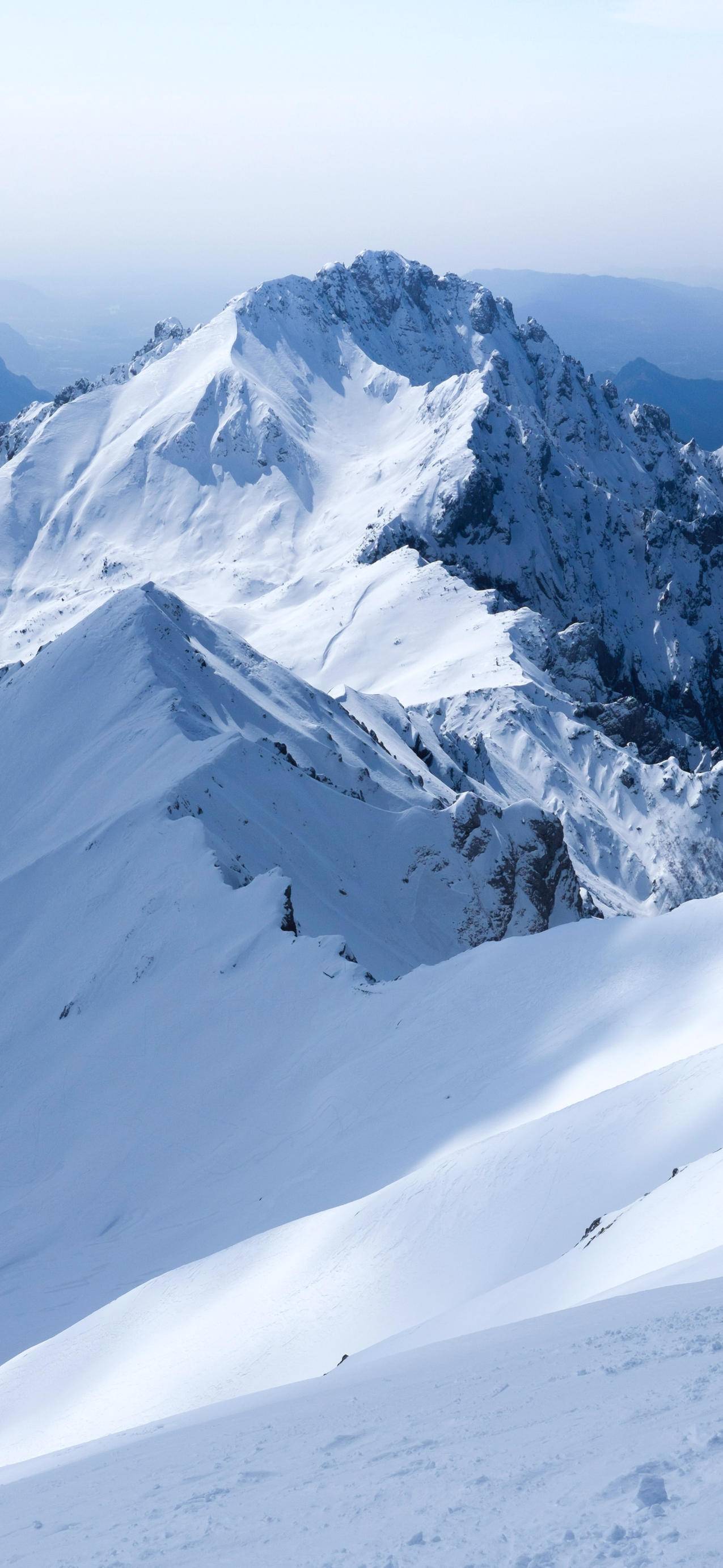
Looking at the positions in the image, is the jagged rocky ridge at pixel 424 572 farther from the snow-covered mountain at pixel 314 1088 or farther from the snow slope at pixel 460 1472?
the snow slope at pixel 460 1472

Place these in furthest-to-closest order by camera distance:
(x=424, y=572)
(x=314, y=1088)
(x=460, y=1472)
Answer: (x=424, y=572) < (x=314, y=1088) < (x=460, y=1472)

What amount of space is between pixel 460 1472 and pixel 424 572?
410 ft

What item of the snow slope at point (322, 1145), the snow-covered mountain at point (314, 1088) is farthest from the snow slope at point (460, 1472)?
the snow slope at point (322, 1145)

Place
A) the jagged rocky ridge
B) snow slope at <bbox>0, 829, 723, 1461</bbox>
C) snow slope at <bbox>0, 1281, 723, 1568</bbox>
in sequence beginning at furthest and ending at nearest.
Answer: the jagged rocky ridge, snow slope at <bbox>0, 829, 723, 1461</bbox>, snow slope at <bbox>0, 1281, 723, 1568</bbox>

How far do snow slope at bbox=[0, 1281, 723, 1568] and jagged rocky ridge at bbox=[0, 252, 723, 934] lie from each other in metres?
76.6

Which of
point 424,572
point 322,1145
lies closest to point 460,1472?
point 322,1145

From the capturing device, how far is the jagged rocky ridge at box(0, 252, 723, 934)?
105 meters

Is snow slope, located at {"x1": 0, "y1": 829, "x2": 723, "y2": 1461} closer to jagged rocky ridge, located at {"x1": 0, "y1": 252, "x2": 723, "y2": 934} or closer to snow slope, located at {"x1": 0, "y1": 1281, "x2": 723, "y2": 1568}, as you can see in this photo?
snow slope, located at {"x1": 0, "y1": 1281, "x2": 723, "y2": 1568}

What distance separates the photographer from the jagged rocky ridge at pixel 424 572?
105 meters

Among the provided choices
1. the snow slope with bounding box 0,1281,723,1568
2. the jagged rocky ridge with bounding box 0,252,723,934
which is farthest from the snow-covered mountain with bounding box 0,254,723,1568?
the jagged rocky ridge with bounding box 0,252,723,934

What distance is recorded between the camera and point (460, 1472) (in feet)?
31.9

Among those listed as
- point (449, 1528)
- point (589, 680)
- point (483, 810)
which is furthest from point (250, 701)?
point (589, 680)

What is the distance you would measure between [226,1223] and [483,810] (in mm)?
32786

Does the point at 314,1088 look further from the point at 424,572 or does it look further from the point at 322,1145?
the point at 424,572
